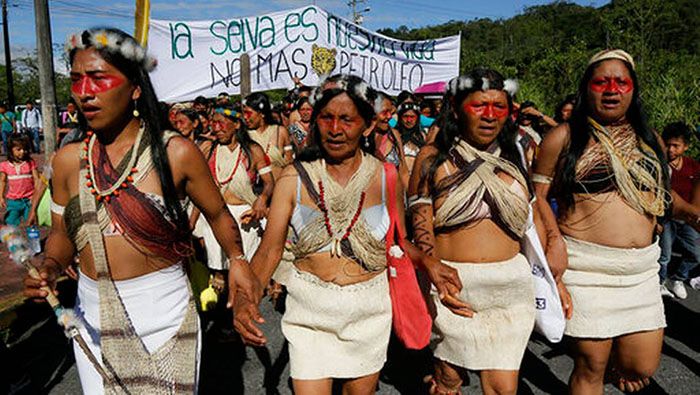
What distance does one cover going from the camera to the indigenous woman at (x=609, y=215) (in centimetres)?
316

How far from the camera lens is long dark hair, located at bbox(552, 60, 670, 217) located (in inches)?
126

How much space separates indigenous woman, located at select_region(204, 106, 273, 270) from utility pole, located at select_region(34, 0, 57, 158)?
295cm

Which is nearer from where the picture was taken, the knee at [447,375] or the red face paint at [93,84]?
the red face paint at [93,84]

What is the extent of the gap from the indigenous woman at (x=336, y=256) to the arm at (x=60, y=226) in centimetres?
80

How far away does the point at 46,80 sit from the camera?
7.14m

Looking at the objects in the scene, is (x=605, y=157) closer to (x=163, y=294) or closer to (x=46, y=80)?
(x=163, y=294)

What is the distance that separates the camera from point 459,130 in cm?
316

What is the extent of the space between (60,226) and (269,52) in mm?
6136

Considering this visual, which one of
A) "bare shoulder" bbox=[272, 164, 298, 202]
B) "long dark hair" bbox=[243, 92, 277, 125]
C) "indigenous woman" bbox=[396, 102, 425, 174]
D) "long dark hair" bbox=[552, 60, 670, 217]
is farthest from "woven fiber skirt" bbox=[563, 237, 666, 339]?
"long dark hair" bbox=[243, 92, 277, 125]

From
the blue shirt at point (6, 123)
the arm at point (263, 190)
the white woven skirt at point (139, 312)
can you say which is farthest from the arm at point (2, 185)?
the blue shirt at point (6, 123)

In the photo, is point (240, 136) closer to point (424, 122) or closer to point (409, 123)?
point (409, 123)

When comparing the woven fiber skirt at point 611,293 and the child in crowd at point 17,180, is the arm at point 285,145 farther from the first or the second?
the woven fiber skirt at point 611,293

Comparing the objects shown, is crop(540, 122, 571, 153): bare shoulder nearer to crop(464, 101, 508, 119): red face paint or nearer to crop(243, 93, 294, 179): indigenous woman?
crop(464, 101, 508, 119): red face paint

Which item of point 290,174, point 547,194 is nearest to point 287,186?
point 290,174
